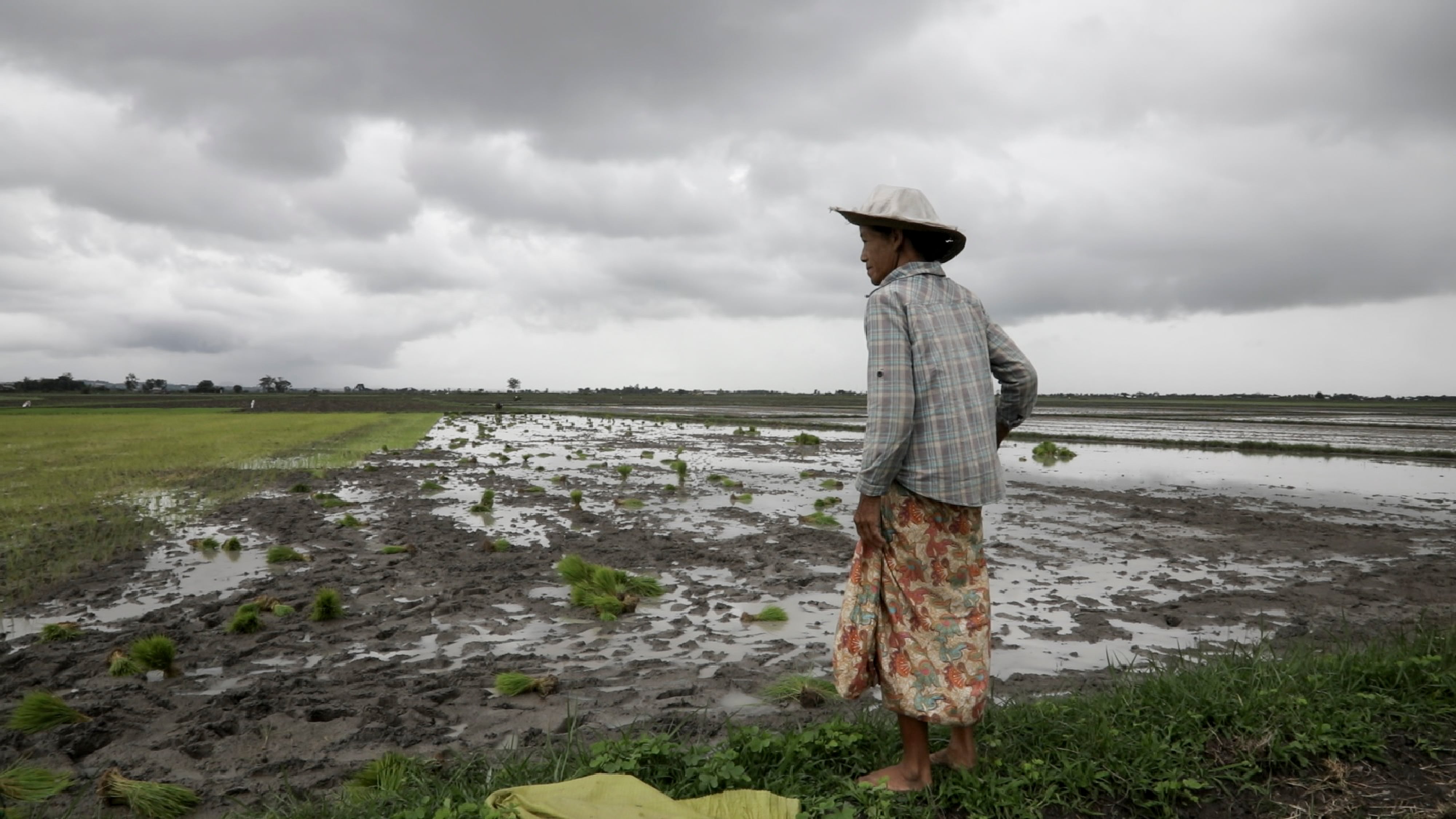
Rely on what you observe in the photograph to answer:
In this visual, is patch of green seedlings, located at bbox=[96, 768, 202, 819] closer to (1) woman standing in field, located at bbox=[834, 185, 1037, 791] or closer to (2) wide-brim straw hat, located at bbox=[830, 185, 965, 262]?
(1) woman standing in field, located at bbox=[834, 185, 1037, 791]

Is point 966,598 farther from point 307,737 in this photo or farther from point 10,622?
point 10,622

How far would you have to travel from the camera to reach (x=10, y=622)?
5762mm

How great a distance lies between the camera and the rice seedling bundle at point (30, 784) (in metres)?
3.12

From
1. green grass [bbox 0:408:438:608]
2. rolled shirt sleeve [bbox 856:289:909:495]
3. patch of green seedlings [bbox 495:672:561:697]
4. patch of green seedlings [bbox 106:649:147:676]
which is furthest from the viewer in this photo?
green grass [bbox 0:408:438:608]

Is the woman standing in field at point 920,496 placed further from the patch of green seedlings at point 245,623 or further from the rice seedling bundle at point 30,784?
the patch of green seedlings at point 245,623

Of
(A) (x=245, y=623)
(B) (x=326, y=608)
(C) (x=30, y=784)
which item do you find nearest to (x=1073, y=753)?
(C) (x=30, y=784)

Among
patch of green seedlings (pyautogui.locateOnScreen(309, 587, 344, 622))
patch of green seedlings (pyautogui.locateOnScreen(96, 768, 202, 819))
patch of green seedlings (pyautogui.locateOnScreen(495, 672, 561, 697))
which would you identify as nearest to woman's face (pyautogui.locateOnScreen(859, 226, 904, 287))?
patch of green seedlings (pyautogui.locateOnScreen(495, 672, 561, 697))

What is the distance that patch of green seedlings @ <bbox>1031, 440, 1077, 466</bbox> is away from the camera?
19016mm

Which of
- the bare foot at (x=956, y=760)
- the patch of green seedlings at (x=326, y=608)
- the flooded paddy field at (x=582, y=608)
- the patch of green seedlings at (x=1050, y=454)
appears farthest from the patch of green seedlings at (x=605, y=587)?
the patch of green seedlings at (x=1050, y=454)

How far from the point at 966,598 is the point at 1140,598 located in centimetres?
465

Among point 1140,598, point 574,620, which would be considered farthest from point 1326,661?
point 574,620

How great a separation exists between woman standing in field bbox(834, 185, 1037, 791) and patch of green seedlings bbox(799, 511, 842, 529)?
22.8 feet

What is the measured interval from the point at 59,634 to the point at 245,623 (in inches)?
47.9

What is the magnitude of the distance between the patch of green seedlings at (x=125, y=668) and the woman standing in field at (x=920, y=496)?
4411 millimetres
